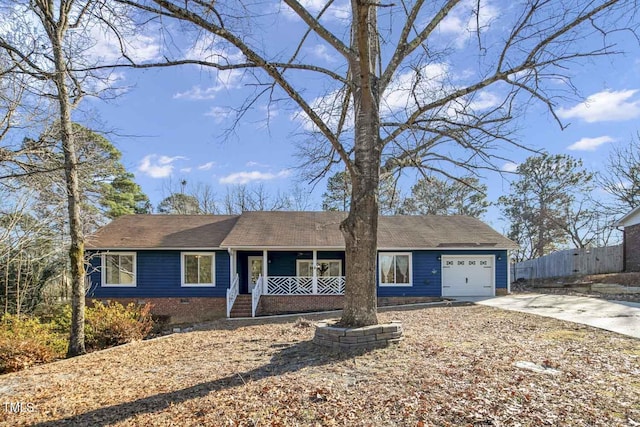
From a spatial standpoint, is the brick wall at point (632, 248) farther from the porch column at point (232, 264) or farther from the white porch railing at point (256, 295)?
the porch column at point (232, 264)

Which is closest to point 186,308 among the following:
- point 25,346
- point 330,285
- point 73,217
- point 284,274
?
point 284,274

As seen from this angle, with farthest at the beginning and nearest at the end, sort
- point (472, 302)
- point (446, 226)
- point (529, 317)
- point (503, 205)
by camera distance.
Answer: point (503, 205) < point (446, 226) < point (472, 302) < point (529, 317)

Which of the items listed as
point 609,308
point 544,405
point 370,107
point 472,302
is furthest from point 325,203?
point 544,405

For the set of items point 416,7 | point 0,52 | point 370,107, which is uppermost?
point 416,7

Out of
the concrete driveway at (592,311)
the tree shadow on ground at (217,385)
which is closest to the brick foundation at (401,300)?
the concrete driveway at (592,311)

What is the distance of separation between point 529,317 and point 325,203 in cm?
2382

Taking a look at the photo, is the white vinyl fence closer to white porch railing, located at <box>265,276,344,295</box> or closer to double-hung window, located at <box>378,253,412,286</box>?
double-hung window, located at <box>378,253,412,286</box>

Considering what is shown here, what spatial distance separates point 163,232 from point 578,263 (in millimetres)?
22826

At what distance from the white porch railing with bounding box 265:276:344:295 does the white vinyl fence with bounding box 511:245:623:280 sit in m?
15.5

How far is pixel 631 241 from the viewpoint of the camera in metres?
19.7

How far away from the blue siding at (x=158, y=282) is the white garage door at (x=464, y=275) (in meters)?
9.54

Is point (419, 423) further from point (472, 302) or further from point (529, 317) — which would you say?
point (472, 302)

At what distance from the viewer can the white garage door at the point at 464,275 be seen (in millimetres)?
17422

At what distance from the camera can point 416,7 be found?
671 cm
